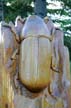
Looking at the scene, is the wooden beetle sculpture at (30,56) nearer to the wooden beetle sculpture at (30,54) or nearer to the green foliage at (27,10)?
the wooden beetle sculpture at (30,54)

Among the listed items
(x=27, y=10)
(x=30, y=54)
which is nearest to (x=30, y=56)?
(x=30, y=54)

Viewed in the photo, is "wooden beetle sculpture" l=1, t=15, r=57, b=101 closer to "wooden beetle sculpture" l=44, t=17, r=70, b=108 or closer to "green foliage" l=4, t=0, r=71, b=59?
"wooden beetle sculpture" l=44, t=17, r=70, b=108

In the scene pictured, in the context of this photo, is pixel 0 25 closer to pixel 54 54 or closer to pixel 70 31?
pixel 54 54

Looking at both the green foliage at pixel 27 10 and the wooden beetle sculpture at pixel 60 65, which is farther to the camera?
the green foliage at pixel 27 10

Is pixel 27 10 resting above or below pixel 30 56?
below

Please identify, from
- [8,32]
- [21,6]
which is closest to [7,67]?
[8,32]

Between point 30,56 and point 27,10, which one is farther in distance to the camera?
point 27,10

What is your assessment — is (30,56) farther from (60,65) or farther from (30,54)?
(60,65)

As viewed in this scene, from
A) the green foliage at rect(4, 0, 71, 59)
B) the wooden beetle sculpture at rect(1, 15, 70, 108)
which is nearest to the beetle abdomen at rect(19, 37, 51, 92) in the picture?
the wooden beetle sculpture at rect(1, 15, 70, 108)

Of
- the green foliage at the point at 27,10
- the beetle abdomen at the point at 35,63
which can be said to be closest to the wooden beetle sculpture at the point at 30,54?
the beetle abdomen at the point at 35,63
